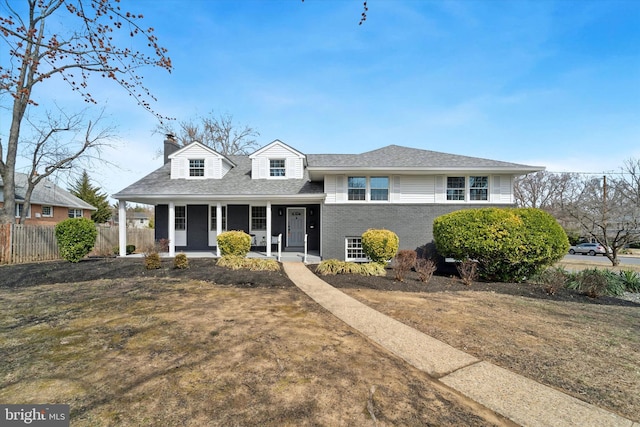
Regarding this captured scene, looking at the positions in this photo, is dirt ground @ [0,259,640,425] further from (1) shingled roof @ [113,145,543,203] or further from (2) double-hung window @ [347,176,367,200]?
(1) shingled roof @ [113,145,543,203]

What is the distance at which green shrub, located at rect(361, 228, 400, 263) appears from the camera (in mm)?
10484

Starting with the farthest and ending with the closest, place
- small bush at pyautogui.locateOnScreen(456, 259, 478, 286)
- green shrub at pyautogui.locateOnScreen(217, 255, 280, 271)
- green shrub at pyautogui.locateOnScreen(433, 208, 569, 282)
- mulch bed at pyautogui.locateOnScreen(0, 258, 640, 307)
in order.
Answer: green shrub at pyautogui.locateOnScreen(217, 255, 280, 271) < green shrub at pyautogui.locateOnScreen(433, 208, 569, 282) < small bush at pyautogui.locateOnScreen(456, 259, 478, 286) < mulch bed at pyautogui.locateOnScreen(0, 258, 640, 307)

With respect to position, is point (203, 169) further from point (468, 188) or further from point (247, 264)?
point (468, 188)

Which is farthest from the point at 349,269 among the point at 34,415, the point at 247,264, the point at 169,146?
the point at 169,146

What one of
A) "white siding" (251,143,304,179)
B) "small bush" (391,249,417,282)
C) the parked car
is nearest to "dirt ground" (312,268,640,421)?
"small bush" (391,249,417,282)

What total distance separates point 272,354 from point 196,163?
1371 centimetres

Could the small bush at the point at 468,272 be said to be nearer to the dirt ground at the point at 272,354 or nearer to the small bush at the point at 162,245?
the dirt ground at the point at 272,354

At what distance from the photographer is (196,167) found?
1504cm

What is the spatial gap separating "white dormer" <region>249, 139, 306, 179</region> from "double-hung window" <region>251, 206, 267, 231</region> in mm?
1739

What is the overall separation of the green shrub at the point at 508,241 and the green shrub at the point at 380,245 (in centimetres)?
209

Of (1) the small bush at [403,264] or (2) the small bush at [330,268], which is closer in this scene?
(1) the small bush at [403,264]

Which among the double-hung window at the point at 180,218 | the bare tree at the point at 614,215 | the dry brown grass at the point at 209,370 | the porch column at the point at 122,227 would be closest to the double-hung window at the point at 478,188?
the dry brown grass at the point at 209,370

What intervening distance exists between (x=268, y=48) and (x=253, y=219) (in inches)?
357

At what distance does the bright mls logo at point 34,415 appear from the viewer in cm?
244
